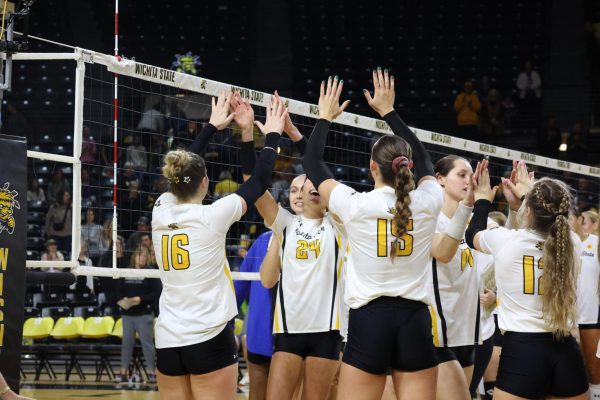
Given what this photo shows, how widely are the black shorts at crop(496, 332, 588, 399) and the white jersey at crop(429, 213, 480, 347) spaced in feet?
→ 3.35

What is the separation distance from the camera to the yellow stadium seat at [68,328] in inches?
559

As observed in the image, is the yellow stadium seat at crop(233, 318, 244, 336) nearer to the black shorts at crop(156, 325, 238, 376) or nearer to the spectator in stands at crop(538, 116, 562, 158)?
the black shorts at crop(156, 325, 238, 376)

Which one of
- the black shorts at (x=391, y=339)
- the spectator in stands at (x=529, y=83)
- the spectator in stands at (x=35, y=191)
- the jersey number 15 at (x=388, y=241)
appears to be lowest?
the black shorts at (x=391, y=339)

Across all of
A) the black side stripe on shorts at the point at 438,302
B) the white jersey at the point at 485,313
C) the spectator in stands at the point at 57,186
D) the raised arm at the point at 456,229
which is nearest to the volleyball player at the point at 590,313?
the white jersey at the point at 485,313

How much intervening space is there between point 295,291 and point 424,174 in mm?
1629

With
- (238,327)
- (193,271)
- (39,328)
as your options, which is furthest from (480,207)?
(39,328)

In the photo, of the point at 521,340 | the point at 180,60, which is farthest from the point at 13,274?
the point at 180,60

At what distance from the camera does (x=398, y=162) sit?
15.6 feet

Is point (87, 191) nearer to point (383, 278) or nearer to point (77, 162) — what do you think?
point (77, 162)

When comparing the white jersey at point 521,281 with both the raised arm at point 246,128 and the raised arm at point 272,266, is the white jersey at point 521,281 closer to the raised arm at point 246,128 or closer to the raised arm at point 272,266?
the raised arm at point 246,128

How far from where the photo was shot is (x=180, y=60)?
69.9ft

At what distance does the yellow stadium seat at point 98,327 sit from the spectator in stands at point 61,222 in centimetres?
243

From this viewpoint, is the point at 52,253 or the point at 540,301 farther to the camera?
the point at 52,253

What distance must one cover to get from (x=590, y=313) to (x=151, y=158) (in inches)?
236
